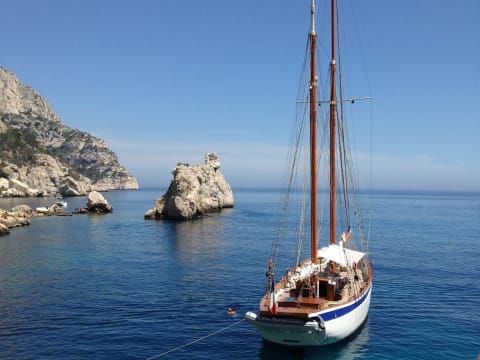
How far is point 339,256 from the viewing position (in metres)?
33.5

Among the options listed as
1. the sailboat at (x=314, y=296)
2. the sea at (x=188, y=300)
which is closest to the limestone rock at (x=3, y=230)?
the sea at (x=188, y=300)

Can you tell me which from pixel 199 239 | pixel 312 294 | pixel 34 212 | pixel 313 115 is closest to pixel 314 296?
pixel 312 294

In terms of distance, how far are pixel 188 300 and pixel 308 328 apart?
17076 mm

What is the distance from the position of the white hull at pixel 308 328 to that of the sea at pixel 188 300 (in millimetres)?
1285

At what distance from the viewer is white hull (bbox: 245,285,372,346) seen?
2592 centimetres

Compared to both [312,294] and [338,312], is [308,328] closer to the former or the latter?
[338,312]

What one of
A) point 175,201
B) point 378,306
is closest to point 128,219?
point 175,201

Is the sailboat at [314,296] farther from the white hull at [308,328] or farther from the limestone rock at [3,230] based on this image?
the limestone rock at [3,230]

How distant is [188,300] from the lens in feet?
132

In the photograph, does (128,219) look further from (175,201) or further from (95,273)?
(95,273)

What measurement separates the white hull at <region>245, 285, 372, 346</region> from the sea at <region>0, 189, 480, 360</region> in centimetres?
128

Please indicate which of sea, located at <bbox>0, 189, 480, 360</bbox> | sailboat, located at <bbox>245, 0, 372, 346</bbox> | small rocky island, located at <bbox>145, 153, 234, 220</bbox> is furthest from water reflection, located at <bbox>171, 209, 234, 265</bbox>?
sailboat, located at <bbox>245, 0, 372, 346</bbox>

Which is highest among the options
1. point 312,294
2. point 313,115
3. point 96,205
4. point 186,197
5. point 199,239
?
point 313,115

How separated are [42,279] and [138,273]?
1051 cm
